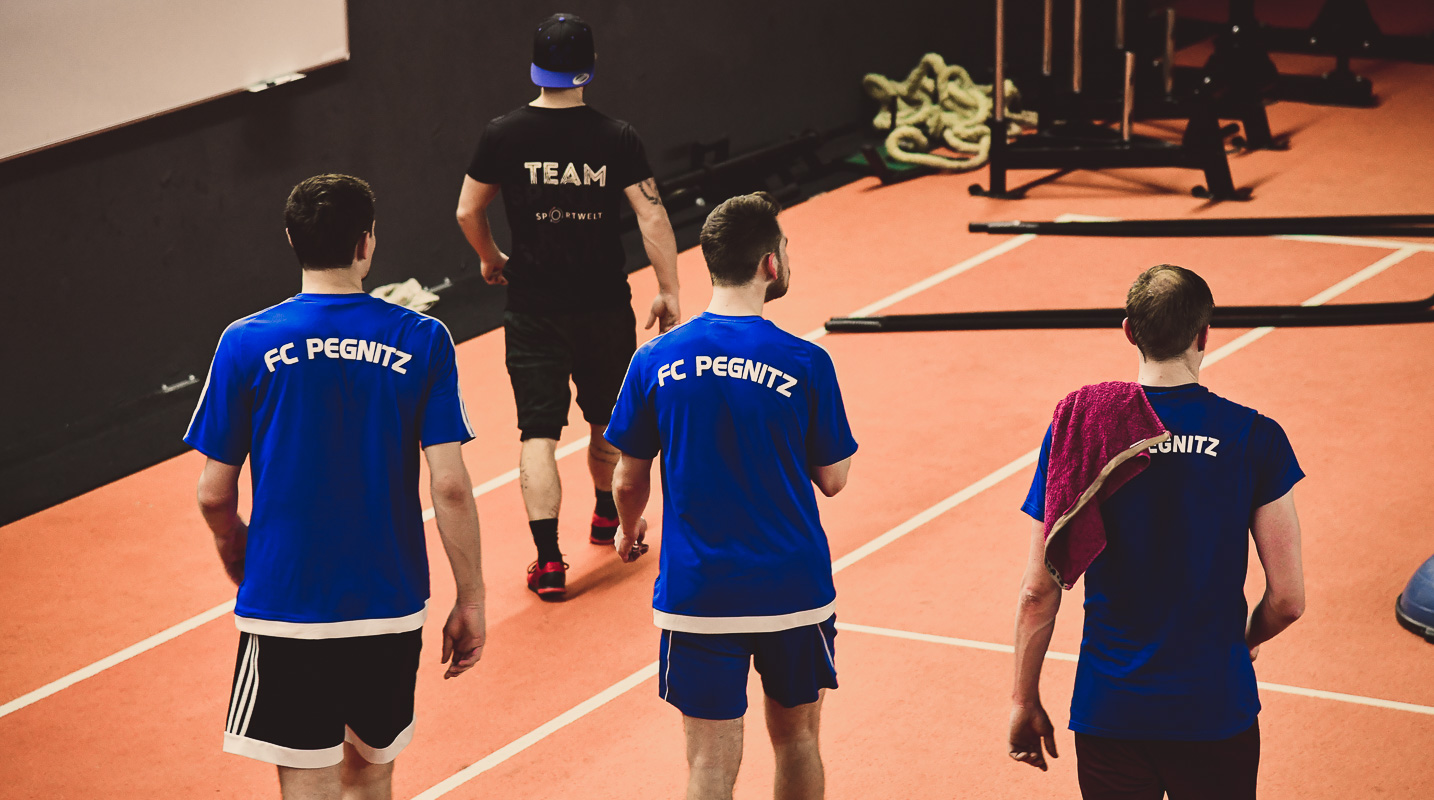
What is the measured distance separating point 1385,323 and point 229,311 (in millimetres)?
6365

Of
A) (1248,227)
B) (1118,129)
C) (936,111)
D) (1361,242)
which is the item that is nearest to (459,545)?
(1248,227)

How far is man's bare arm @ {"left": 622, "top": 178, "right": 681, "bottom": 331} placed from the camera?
5805 millimetres

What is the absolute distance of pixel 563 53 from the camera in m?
5.59

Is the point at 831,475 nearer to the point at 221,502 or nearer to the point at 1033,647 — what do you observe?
the point at 1033,647

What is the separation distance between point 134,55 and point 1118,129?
24.7ft

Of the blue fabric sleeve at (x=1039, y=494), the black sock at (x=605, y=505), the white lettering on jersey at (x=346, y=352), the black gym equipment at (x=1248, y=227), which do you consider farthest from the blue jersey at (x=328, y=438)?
the black gym equipment at (x=1248, y=227)

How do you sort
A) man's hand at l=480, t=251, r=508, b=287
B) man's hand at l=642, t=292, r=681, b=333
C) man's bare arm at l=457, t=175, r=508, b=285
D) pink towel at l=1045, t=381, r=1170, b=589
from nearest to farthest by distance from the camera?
pink towel at l=1045, t=381, r=1170, b=589
man's hand at l=642, t=292, r=681, b=333
man's bare arm at l=457, t=175, r=508, b=285
man's hand at l=480, t=251, r=508, b=287

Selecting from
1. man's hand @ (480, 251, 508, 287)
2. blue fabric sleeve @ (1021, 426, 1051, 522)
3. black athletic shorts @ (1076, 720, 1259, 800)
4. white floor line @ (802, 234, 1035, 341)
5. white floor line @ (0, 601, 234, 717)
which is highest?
blue fabric sleeve @ (1021, 426, 1051, 522)

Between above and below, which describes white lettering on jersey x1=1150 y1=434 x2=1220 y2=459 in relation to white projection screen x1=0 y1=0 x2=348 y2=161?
below

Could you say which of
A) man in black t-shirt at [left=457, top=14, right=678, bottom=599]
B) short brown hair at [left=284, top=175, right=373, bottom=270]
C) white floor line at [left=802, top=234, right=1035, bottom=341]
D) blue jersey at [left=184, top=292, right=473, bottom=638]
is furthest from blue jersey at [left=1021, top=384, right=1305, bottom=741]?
white floor line at [left=802, top=234, right=1035, bottom=341]

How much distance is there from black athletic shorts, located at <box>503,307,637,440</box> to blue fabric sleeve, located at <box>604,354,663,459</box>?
7.12 ft

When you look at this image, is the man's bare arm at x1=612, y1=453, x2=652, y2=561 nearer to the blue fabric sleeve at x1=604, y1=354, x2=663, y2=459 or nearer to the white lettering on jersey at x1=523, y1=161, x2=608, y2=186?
Answer: the blue fabric sleeve at x1=604, y1=354, x2=663, y2=459

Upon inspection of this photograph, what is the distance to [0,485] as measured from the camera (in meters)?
7.25

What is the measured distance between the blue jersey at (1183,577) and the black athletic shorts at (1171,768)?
34mm
